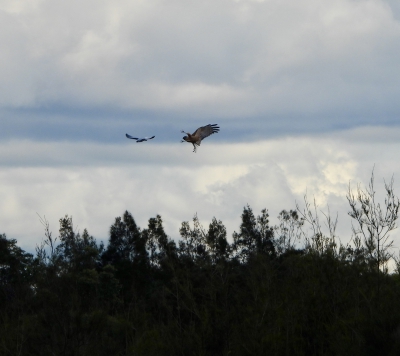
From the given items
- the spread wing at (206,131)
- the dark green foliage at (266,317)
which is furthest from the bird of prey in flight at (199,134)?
the dark green foliage at (266,317)

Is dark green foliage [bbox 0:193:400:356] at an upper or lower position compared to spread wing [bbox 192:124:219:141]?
lower

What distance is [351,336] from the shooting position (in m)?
28.5

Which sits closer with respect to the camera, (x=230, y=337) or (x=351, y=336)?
(x=351, y=336)

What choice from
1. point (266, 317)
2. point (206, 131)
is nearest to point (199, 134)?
point (206, 131)

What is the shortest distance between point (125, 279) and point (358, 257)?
5083 cm

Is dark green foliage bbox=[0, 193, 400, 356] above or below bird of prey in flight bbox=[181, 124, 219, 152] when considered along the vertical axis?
below

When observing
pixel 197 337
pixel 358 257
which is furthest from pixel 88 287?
pixel 358 257

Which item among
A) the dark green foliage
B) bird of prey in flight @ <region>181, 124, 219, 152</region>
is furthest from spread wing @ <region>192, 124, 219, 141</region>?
the dark green foliage

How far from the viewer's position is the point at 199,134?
2805 cm

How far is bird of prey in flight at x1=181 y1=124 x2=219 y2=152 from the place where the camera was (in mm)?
26938

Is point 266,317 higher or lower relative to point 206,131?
lower

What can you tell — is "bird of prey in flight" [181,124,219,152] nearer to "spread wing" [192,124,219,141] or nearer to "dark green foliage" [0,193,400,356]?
"spread wing" [192,124,219,141]

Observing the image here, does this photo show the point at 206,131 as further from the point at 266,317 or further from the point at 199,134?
the point at 266,317

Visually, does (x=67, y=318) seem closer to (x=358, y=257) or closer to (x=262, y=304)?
(x=262, y=304)
